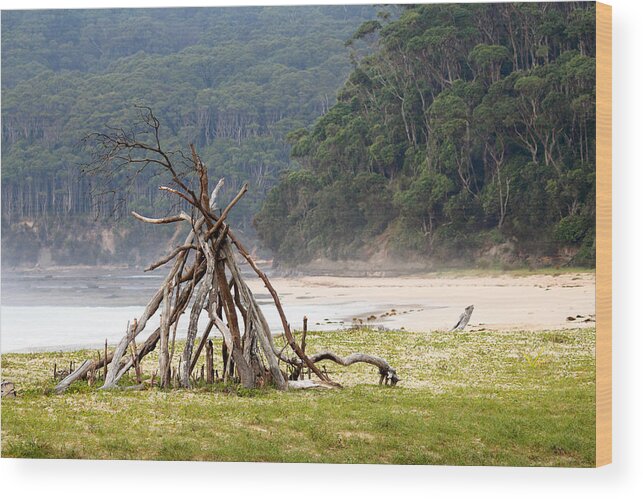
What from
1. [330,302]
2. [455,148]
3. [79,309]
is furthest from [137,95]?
[455,148]

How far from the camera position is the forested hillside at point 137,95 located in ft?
60.0

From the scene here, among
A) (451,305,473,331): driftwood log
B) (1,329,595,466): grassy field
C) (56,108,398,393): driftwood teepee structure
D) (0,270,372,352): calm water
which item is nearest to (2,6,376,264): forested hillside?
(0,270,372,352): calm water

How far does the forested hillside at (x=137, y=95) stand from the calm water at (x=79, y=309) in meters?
0.43

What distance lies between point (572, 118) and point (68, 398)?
7.66 m

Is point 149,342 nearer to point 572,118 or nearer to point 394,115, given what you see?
point 572,118

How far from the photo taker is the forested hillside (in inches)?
720

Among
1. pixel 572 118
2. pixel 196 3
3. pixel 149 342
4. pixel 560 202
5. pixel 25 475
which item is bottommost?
pixel 25 475

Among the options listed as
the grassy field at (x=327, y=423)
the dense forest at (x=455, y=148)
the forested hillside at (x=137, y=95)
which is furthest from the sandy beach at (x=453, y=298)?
the forested hillside at (x=137, y=95)

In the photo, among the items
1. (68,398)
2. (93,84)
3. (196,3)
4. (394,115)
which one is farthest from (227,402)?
(394,115)

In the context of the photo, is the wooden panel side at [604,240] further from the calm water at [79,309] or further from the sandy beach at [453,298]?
the calm water at [79,309]

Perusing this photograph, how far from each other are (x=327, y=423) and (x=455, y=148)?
30.5 ft

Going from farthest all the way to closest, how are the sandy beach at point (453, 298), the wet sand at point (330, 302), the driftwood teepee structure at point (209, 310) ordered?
the wet sand at point (330, 302)
the sandy beach at point (453, 298)
the driftwood teepee structure at point (209, 310)

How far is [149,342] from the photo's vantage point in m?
15.6

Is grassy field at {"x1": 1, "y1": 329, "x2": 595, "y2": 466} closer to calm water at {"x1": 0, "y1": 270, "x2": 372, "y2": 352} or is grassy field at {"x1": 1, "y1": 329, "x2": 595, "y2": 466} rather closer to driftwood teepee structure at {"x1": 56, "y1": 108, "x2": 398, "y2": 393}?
driftwood teepee structure at {"x1": 56, "y1": 108, "x2": 398, "y2": 393}
